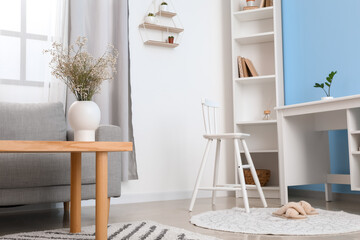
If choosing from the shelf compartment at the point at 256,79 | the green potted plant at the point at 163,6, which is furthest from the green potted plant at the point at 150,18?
the shelf compartment at the point at 256,79

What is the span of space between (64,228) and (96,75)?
2.77ft

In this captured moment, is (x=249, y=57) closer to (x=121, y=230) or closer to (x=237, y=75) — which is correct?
(x=237, y=75)

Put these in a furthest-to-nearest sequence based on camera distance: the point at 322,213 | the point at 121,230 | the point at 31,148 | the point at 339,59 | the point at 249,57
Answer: the point at 249,57 < the point at 339,59 < the point at 322,213 < the point at 121,230 < the point at 31,148

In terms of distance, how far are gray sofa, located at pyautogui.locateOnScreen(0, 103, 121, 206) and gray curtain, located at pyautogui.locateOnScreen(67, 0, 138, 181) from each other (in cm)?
56

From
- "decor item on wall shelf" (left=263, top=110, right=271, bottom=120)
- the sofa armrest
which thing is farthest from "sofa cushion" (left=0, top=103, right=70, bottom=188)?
"decor item on wall shelf" (left=263, top=110, right=271, bottom=120)

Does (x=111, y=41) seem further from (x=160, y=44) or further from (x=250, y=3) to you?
(x=250, y=3)

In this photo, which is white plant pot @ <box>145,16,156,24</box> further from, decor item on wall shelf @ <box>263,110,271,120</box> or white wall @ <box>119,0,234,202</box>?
decor item on wall shelf @ <box>263,110,271,120</box>

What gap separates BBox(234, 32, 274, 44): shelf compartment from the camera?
3.61m

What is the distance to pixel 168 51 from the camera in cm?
356

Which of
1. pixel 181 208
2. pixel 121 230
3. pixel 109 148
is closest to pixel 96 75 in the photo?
pixel 109 148

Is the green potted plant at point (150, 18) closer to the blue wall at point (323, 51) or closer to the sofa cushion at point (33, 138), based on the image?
the sofa cushion at point (33, 138)

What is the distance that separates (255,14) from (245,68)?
1.74 ft

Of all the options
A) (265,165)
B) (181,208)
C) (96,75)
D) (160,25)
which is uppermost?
(160,25)

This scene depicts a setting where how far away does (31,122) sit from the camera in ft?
8.16
